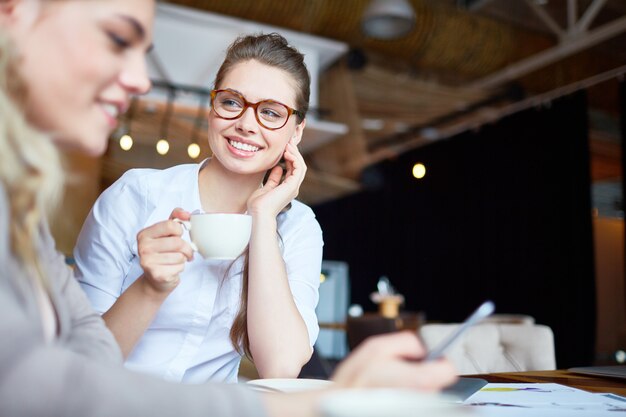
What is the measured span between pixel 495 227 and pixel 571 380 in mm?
6957

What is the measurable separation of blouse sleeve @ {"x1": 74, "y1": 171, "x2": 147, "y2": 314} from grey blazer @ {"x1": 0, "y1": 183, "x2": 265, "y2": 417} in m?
0.88

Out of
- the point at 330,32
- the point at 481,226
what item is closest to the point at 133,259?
the point at 330,32

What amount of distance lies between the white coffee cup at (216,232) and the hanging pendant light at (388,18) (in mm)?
3628

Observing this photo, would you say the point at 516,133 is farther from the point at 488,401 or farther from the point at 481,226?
the point at 488,401

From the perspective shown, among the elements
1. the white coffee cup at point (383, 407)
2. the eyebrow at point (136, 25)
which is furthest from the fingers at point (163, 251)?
the white coffee cup at point (383, 407)

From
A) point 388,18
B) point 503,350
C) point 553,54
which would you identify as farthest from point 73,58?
point 553,54

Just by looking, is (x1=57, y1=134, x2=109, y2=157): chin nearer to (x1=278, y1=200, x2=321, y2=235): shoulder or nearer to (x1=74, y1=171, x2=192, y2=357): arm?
(x1=74, y1=171, x2=192, y2=357): arm

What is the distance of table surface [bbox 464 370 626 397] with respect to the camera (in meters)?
1.27

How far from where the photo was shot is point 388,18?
14.7ft

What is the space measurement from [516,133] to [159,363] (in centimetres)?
709

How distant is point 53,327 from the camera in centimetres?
64

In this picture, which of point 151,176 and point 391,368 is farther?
point 151,176

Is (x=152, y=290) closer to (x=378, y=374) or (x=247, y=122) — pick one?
(x=247, y=122)

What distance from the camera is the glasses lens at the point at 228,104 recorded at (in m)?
1.46
